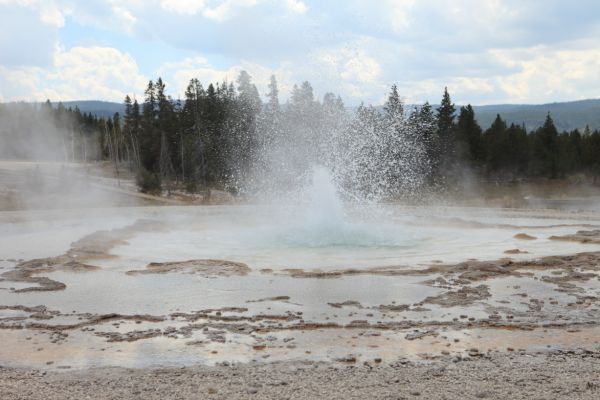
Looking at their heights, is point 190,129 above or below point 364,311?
above

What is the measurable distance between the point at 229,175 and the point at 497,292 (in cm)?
4171

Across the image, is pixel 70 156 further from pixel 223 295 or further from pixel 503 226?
pixel 223 295

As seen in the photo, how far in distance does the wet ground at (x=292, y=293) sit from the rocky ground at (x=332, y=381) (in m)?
0.46

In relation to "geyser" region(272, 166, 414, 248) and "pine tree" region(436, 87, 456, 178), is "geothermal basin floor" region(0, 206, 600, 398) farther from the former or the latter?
"pine tree" region(436, 87, 456, 178)

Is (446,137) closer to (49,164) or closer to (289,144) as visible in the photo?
(289,144)

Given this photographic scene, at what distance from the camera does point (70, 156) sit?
81.9 meters

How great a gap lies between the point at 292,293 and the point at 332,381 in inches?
230

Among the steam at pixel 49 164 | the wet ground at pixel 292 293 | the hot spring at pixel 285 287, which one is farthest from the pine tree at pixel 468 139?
the wet ground at pixel 292 293

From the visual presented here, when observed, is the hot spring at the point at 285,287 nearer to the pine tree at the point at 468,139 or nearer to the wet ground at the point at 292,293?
the wet ground at the point at 292,293

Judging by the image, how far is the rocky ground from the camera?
8070 millimetres

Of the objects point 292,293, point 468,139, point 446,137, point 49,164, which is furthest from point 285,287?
point 49,164

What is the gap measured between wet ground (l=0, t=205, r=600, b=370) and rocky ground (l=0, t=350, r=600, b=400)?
46cm

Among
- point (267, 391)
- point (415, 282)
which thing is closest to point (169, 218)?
point (415, 282)

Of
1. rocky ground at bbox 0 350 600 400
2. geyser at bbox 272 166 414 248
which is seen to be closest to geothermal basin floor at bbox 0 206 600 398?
rocky ground at bbox 0 350 600 400
